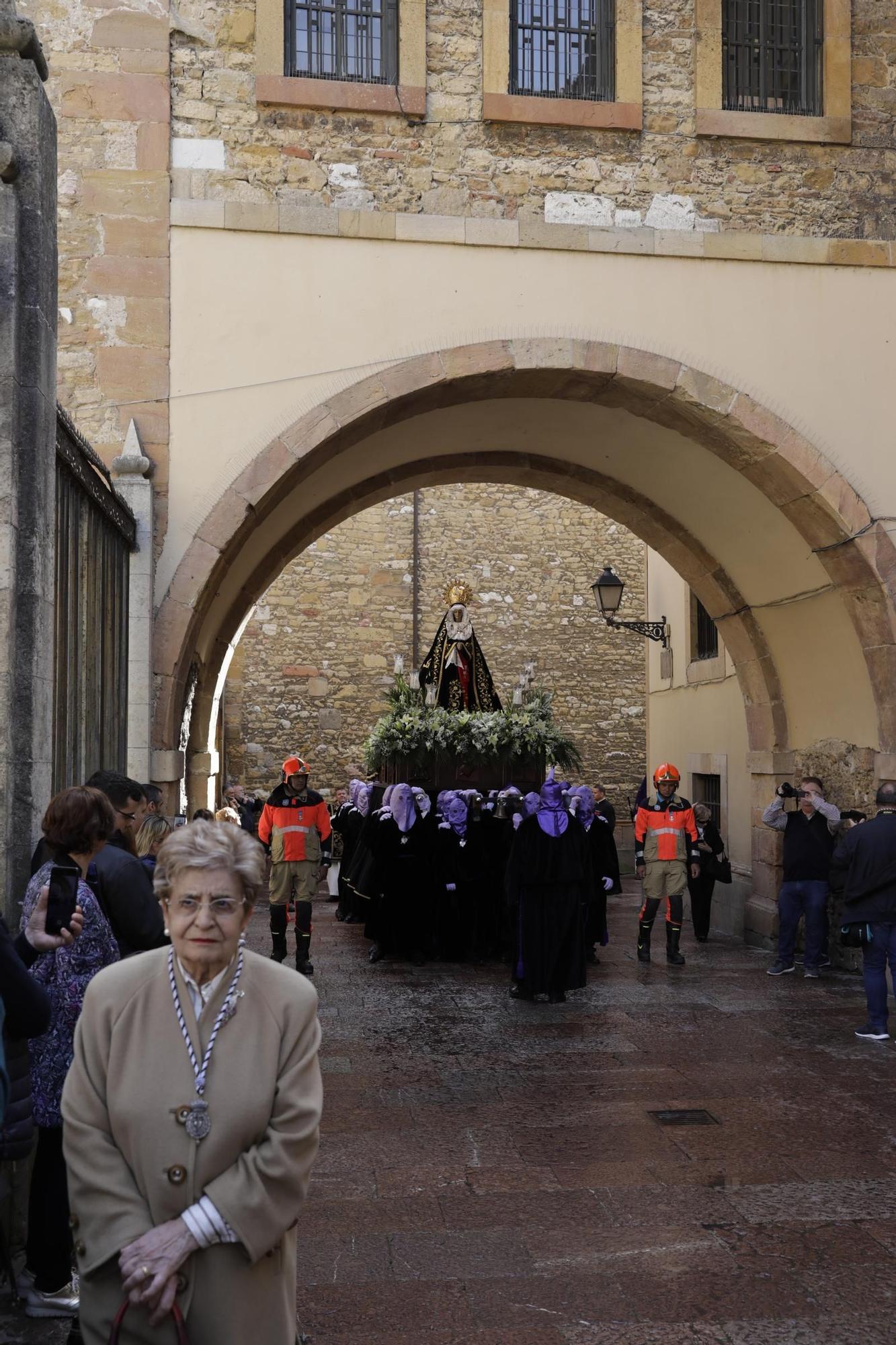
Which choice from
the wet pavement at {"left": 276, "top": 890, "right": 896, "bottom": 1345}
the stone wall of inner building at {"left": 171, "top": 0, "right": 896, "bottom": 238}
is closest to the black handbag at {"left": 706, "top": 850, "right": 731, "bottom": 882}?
the wet pavement at {"left": 276, "top": 890, "right": 896, "bottom": 1345}

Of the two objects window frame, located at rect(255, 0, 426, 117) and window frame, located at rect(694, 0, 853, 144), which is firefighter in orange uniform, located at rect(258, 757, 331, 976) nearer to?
window frame, located at rect(255, 0, 426, 117)

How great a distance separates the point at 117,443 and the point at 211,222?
1686mm

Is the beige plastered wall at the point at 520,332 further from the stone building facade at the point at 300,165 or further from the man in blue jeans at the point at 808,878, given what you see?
the man in blue jeans at the point at 808,878

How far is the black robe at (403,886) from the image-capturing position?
1045cm

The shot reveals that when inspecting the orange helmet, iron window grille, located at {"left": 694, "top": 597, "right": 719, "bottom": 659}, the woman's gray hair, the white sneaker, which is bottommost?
the white sneaker

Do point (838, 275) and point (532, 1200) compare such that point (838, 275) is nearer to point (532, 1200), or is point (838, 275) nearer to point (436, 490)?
point (532, 1200)

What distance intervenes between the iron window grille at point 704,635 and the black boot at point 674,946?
4.61 meters

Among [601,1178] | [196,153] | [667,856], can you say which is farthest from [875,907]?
[196,153]

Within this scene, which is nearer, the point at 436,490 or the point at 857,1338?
the point at 857,1338

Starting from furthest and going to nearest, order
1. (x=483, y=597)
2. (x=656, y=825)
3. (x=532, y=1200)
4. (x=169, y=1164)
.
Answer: (x=483, y=597) → (x=656, y=825) → (x=532, y=1200) → (x=169, y=1164)

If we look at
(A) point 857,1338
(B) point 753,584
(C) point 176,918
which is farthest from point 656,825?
(C) point 176,918

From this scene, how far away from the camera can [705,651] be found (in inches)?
584

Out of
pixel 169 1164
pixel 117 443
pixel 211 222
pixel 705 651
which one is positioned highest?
pixel 211 222

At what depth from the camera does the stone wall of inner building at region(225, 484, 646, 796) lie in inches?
828
